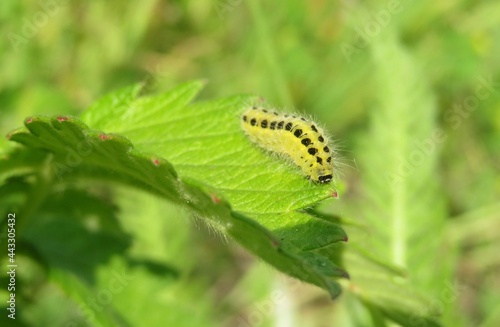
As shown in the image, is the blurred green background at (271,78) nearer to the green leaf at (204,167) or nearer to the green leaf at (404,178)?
the green leaf at (404,178)

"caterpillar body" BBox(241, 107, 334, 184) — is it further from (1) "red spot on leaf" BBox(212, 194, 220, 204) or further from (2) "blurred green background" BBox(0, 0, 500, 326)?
(2) "blurred green background" BBox(0, 0, 500, 326)

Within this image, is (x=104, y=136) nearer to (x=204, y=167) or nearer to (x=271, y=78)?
(x=204, y=167)

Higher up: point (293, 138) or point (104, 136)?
point (293, 138)

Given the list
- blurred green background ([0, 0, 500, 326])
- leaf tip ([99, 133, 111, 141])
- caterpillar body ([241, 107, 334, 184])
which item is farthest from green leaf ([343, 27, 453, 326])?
leaf tip ([99, 133, 111, 141])

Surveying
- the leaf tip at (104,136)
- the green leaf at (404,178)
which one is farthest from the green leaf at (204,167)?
the green leaf at (404,178)

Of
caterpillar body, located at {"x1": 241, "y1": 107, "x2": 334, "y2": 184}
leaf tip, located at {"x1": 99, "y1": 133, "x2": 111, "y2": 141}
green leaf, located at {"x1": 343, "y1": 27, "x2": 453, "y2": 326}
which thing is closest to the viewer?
leaf tip, located at {"x1": 99, "y1": 133, "x2": 111, "y2": 141}

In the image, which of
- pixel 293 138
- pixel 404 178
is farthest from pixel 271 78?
pixel 293 138

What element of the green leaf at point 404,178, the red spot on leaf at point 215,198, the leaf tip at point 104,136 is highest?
the green leaf at point 404,178
